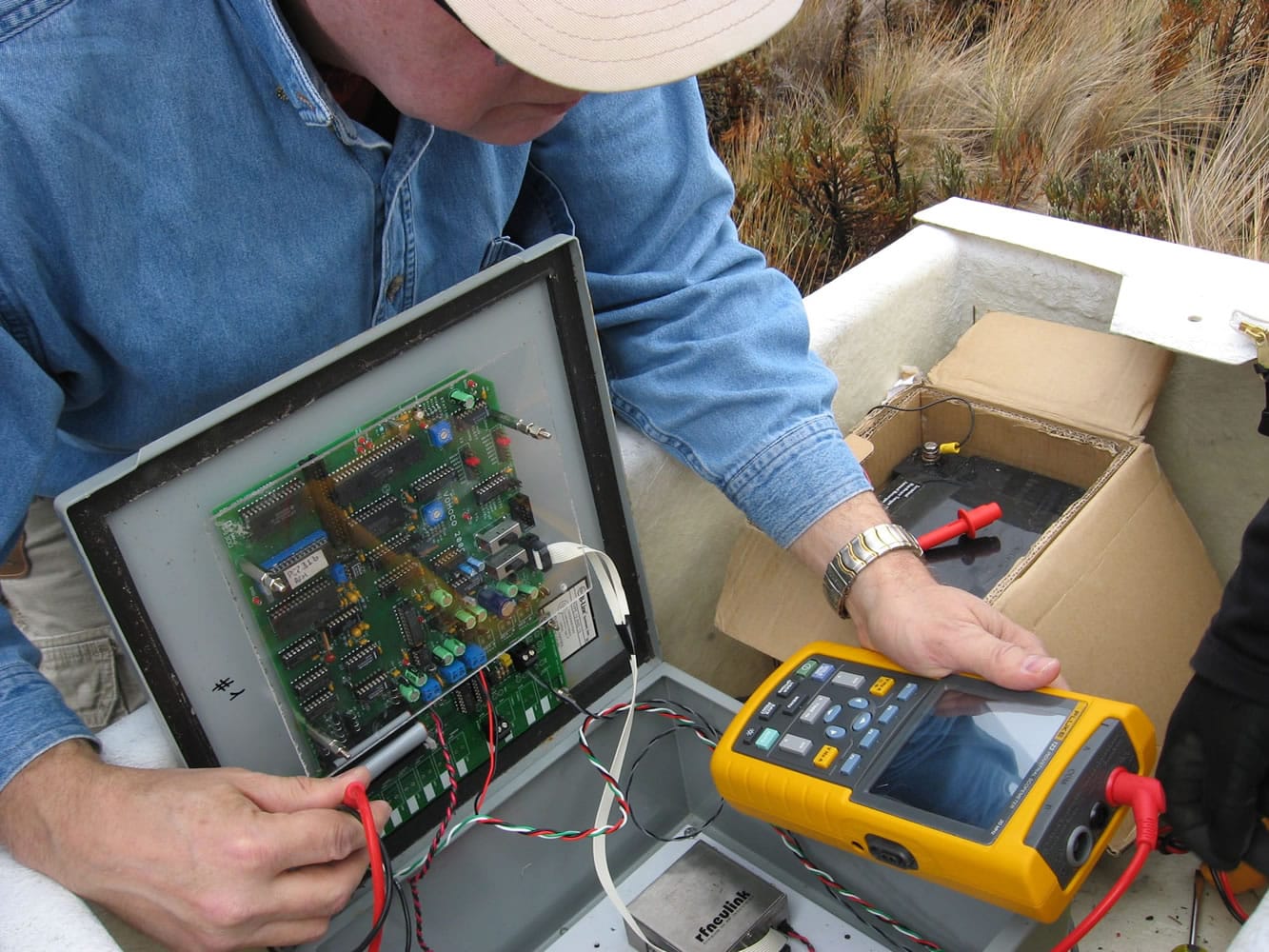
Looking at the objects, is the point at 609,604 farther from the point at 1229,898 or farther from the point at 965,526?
the point at 1229,898

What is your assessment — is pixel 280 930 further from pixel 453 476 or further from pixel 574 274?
pixel 574 274

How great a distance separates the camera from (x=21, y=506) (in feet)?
2.67

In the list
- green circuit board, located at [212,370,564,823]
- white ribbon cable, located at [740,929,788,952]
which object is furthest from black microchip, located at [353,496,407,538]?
white ribbon cable, located at [740,929,788,952]

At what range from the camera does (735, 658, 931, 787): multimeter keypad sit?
958 mm

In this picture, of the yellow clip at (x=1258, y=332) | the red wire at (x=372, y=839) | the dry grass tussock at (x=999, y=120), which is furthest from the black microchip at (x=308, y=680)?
the dry grass tussock at (x=999, y=120)

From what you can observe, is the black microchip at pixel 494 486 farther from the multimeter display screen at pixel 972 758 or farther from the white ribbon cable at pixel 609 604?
the multimeter display screen at pixel 972 758

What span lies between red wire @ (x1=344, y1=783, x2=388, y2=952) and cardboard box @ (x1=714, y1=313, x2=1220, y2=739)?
530 millimetres

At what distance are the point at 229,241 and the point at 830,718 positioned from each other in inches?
25.1

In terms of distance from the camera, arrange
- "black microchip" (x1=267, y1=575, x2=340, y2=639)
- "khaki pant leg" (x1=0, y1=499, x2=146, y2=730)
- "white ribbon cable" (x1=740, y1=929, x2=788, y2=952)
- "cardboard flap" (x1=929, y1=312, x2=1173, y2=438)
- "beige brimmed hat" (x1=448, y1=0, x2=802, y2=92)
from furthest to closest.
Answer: "cardboard flap" (x1=929, y1=312, x2=1173, y2=438), "khaki pant leg" (x1=0, y1=499, x2=146, y2=730), "white ribbon cable" (x1=740, y1=929, x2=788, y2=952), "black microchip" (x1=267, y1=575, x2=340, y2=639), "beige brimmed hat" (x1=448, y1=0, x2=802, y2=92)

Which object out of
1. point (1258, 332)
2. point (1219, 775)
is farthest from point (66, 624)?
point (1258, 332)

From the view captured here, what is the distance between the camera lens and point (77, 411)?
94cm

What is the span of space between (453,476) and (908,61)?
230 centimetres

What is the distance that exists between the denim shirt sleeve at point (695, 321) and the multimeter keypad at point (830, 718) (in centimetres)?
18

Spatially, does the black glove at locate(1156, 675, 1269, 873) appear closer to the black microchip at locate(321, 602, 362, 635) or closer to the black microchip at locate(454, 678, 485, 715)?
the black microchip at locate(454, 678, 485, 715)
